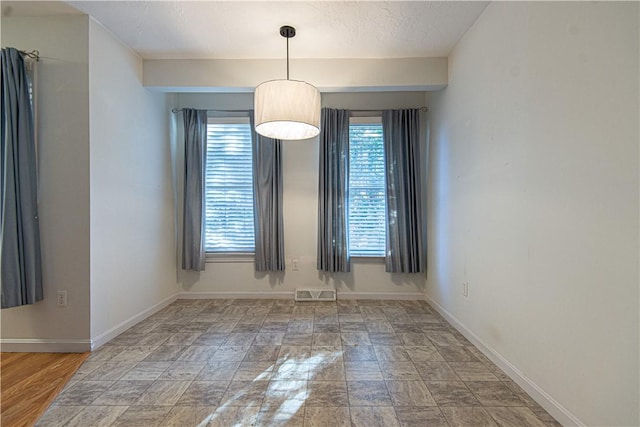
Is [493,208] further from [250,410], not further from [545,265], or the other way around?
[250,410]

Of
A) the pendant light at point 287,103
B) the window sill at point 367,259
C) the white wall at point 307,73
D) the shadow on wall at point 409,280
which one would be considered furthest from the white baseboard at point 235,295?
the white wall at point 307,73

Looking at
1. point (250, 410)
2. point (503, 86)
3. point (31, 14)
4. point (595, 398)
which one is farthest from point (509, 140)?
point (31, 14)

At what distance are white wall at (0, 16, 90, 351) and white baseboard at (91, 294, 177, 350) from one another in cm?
10

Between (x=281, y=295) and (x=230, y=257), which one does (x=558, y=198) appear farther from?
(x=230, y=257)

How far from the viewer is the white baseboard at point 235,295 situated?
3.86 metres

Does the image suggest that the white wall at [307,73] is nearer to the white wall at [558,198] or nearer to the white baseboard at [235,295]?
the white wall at [558,198]

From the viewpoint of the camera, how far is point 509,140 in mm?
2002

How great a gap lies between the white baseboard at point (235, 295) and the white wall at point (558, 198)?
2.18m

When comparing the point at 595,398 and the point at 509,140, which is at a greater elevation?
the point at 509,140

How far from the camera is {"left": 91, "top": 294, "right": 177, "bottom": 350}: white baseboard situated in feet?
8.05

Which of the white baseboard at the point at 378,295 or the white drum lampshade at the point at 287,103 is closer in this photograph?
the white drum lampshade at the point at 287,103

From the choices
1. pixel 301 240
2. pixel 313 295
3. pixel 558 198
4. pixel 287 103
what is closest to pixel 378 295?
pixel 313 295

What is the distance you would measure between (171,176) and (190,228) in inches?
27.4

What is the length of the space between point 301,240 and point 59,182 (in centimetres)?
244
